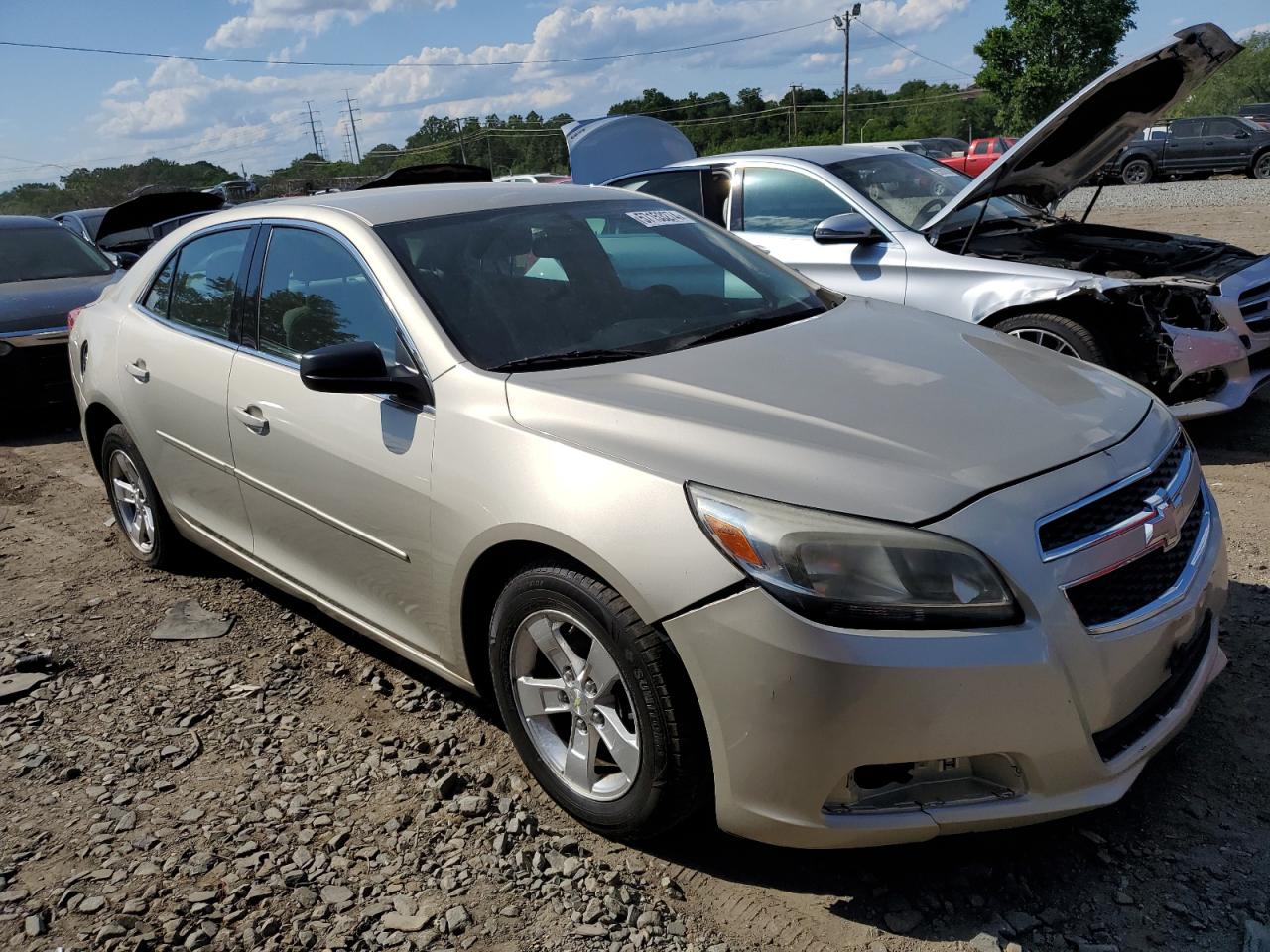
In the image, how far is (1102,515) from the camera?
2.26 metres

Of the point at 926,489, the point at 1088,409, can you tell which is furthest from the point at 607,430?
the point at 1088,409

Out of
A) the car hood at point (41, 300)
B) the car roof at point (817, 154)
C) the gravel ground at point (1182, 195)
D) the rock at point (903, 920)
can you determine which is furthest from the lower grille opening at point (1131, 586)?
the gravel ground at point (1182, 195)

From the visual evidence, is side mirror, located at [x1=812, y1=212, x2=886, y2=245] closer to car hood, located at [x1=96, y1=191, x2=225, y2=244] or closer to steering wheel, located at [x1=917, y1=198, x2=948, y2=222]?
steering wheel, located at [x1=917, y1=198, x2=948, y2=222]

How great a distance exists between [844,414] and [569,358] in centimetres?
83

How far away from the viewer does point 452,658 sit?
291 cm

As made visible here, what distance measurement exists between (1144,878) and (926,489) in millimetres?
1056

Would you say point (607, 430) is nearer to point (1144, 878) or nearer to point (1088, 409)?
point (1088, 409)

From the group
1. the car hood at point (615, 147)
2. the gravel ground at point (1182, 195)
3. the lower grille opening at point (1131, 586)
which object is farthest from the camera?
the gravel ground at point (1182, 195)

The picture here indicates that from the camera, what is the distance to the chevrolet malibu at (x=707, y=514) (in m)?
2.08

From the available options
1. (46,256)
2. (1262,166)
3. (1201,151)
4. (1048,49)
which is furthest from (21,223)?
(1048,49)

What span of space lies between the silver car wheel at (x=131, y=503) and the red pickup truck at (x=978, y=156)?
2531cm

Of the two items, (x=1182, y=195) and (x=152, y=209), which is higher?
(x=152, y=209)

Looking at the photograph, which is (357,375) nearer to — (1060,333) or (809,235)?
(1060,333)

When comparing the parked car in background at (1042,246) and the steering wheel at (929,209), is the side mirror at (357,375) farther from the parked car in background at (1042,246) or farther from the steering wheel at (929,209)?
the steering wheel at (929,209)
